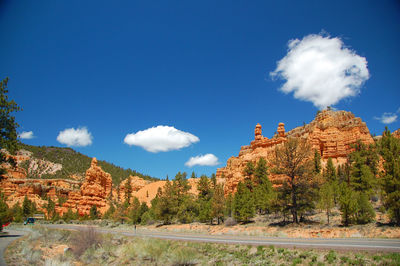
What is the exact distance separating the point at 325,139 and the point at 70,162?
143075 mm

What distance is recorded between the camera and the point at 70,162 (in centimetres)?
14925

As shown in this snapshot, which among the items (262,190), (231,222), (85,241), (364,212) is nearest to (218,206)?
(231,222)

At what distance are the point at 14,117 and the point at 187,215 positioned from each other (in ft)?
95.1

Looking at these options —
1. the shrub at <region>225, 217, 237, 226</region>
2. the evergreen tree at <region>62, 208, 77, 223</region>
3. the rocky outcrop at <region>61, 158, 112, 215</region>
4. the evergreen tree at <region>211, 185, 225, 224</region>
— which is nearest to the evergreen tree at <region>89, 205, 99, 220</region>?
the rocky outcrop at <region>61, 158, 112, 215</region>

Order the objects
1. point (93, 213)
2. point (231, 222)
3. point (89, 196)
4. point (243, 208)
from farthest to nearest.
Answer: point (89, 196)
point (93, 213)
point (231, 222)
point (243, 208)

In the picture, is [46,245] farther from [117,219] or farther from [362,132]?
[362,132]

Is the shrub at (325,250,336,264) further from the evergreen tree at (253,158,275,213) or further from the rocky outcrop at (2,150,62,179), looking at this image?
the rocky outcrop at (2,150,62,179)

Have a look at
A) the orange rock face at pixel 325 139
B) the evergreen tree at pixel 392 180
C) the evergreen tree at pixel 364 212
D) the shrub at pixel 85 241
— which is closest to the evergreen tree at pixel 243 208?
the evergreen tree at pixel 364 212

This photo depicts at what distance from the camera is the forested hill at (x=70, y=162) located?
129 m

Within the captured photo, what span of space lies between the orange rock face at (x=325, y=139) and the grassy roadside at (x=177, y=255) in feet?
157

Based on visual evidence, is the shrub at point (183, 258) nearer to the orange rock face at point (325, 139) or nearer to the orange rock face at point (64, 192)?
the orange rock face at point (325, 139)

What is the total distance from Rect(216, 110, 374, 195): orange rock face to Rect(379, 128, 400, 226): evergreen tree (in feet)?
133

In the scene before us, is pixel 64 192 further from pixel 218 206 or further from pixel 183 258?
pixel 183 258

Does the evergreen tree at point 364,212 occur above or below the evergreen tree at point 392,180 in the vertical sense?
below
